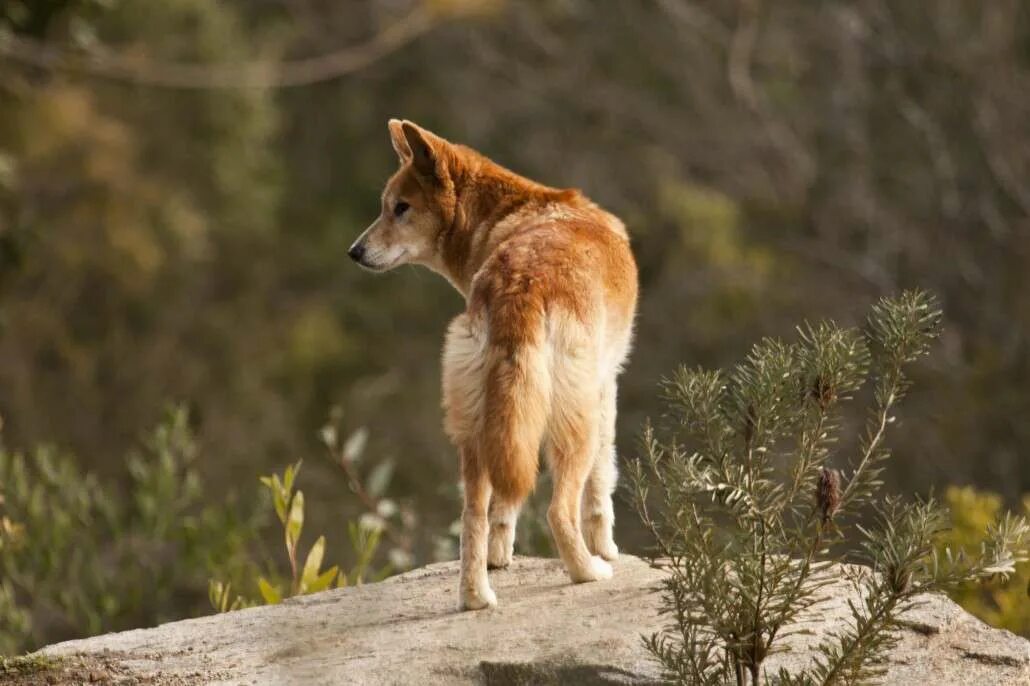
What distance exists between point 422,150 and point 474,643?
2.41 metres

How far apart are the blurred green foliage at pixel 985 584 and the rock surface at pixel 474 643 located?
3.57 ft

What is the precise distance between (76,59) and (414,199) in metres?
3.70

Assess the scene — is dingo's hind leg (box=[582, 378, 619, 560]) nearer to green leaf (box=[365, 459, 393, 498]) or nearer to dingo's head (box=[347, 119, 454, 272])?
dingo's head (box=[347, 119, 454, 272])

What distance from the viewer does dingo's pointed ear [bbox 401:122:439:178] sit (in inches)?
260

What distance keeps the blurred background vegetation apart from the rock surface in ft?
11.7

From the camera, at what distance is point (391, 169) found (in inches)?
997

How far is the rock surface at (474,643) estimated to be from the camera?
4.66 m

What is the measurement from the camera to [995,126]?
1561 centimetres

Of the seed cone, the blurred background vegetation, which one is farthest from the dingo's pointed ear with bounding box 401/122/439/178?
the blurred background vegetation

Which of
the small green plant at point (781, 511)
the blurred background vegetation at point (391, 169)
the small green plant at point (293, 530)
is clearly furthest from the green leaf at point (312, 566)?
the blurred background vegetation at point (391, 169)

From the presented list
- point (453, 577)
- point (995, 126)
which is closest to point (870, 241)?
point (995, 126)

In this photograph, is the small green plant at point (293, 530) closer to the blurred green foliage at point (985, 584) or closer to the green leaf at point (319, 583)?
the green leaf at point (319, 583)

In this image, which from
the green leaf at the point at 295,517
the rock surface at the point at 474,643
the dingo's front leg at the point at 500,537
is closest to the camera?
the rock surface at the point at 474,643

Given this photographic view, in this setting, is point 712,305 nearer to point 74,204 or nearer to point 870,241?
point 870,241
